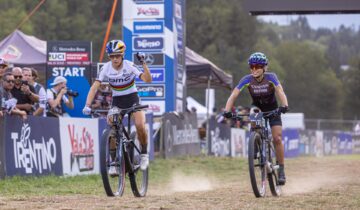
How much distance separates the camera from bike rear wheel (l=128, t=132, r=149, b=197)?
1212 cm

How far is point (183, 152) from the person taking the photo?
25.3 m

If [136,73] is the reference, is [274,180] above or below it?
below

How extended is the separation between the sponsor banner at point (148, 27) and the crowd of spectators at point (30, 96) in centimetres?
511

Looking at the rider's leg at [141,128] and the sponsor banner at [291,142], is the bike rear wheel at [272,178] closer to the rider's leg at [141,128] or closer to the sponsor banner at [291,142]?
the rider's leg at [141,128]

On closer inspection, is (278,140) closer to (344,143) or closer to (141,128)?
(141,128)

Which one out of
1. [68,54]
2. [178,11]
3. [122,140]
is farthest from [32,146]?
[178,11]

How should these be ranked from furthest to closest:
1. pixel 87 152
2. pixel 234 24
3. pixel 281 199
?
1. pixel 234 24
2. pixel 87 152
3. pixel 281 199

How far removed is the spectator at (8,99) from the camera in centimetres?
1434

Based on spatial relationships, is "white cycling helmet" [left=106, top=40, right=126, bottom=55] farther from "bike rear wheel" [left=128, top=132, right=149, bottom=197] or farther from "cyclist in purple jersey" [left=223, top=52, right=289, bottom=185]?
"cyclist in purple jersey" [left=223, top=52, right=289, bottom=185]

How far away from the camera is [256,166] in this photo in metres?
12.2

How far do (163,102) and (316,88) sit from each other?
248 feet

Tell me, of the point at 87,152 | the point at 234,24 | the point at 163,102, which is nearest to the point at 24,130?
the point at 87,152

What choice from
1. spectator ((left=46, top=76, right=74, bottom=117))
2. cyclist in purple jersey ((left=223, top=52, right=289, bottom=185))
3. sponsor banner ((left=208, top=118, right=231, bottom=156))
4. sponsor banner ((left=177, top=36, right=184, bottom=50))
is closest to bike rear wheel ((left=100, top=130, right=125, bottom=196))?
cyclist in purple jersey ((left=223, top=52, right=289, bottom=185))

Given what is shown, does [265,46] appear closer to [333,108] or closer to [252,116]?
[333,108]
